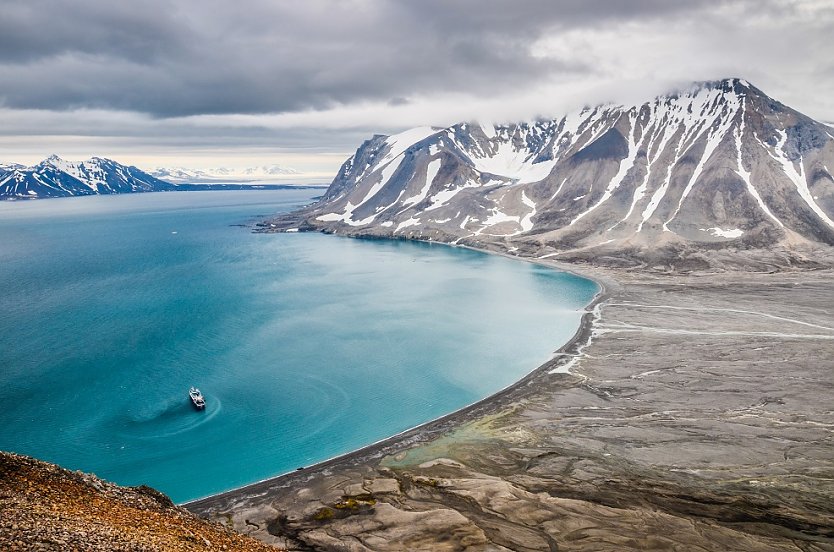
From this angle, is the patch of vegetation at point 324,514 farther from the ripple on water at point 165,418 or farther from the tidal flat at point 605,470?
the ripple on water at point 165,418

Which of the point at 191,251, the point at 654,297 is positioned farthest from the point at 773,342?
the point at 191,251

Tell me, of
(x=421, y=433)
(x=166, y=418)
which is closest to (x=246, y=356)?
(x=166, y=418)

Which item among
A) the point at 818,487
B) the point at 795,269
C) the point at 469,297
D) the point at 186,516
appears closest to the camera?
the point at 186,516

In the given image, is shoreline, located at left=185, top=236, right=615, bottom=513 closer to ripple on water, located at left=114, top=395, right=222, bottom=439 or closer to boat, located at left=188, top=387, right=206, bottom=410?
ripple on water, located at left=114, top=395, right=222, bottom=439

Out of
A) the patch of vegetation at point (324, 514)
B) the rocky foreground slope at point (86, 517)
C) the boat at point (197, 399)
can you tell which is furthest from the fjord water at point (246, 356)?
the rocky foreground slope at point (86, 517)

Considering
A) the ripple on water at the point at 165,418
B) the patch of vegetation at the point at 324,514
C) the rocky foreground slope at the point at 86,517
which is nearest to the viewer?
the rocky foreground slope at the point at 86,517

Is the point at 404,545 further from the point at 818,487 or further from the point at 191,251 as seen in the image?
the point at 191,251
